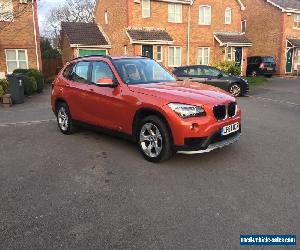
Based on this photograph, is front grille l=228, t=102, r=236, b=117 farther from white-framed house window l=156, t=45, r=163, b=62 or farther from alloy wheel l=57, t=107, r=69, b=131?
white-framed house window l=156, t=45, r=163, b=62

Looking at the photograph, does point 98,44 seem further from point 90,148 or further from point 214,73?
point 90,148

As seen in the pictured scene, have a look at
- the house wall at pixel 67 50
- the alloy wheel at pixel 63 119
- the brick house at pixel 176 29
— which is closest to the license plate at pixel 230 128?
the alloy wheel at pixel 63 119

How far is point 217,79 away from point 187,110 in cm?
1070

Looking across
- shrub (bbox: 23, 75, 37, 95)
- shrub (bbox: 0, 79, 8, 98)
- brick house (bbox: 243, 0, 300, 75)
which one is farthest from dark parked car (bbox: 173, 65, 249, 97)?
brick house (bbox: 243, 0, 300, 75)

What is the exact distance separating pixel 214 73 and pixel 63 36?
18589mm

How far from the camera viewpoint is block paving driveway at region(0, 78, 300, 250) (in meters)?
3.26

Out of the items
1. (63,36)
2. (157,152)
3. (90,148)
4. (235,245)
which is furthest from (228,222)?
(63,36)

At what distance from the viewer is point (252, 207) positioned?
3822 mm

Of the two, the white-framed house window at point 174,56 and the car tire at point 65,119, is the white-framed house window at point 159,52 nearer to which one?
the white-framed house window at point 174,56

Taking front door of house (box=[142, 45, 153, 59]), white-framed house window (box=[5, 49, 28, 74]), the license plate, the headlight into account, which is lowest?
the license plate

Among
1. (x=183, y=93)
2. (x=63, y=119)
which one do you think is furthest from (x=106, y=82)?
(x=63, y=119)

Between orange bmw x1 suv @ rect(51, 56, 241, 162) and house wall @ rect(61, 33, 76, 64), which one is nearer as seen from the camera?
orange bmw x1 suv @ rect(51, 56, 241, 162)

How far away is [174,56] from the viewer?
26.5 meters

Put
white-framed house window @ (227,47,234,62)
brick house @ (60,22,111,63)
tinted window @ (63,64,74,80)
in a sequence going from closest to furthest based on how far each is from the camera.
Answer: tinted window @ (63,64,74,80) < brick house @ (60,22,111,63) < white-framed house window @ (227,47,234,62)
